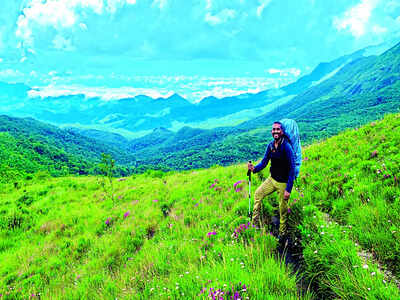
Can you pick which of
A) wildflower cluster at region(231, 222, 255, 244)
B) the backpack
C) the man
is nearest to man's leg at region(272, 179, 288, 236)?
the man

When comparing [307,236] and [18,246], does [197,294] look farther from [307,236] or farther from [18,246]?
[18,246]

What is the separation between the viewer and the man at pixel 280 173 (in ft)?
15.9

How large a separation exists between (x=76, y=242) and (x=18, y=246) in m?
2.74

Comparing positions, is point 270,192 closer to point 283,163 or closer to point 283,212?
point 283,212

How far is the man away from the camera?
4840mm

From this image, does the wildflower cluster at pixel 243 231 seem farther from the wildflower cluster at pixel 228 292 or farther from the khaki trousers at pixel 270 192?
the wildflower cluster at pixel 228 292

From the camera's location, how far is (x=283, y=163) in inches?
203

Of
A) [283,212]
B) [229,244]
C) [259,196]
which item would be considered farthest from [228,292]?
[259,196]

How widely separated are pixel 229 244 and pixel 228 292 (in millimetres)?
1576

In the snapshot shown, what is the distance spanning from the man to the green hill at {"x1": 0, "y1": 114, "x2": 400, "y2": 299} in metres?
0.51

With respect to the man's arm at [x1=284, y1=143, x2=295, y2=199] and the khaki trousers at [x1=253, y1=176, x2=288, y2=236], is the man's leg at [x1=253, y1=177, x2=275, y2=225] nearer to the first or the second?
the khaki trousers at [x1=253, y1=176, x2=288, y2=236]

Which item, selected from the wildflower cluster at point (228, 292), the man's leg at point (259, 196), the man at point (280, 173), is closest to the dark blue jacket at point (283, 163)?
the man at point (280, 173)

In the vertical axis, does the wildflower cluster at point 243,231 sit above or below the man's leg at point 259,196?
below

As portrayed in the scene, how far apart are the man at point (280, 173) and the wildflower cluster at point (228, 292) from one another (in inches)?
86.8
